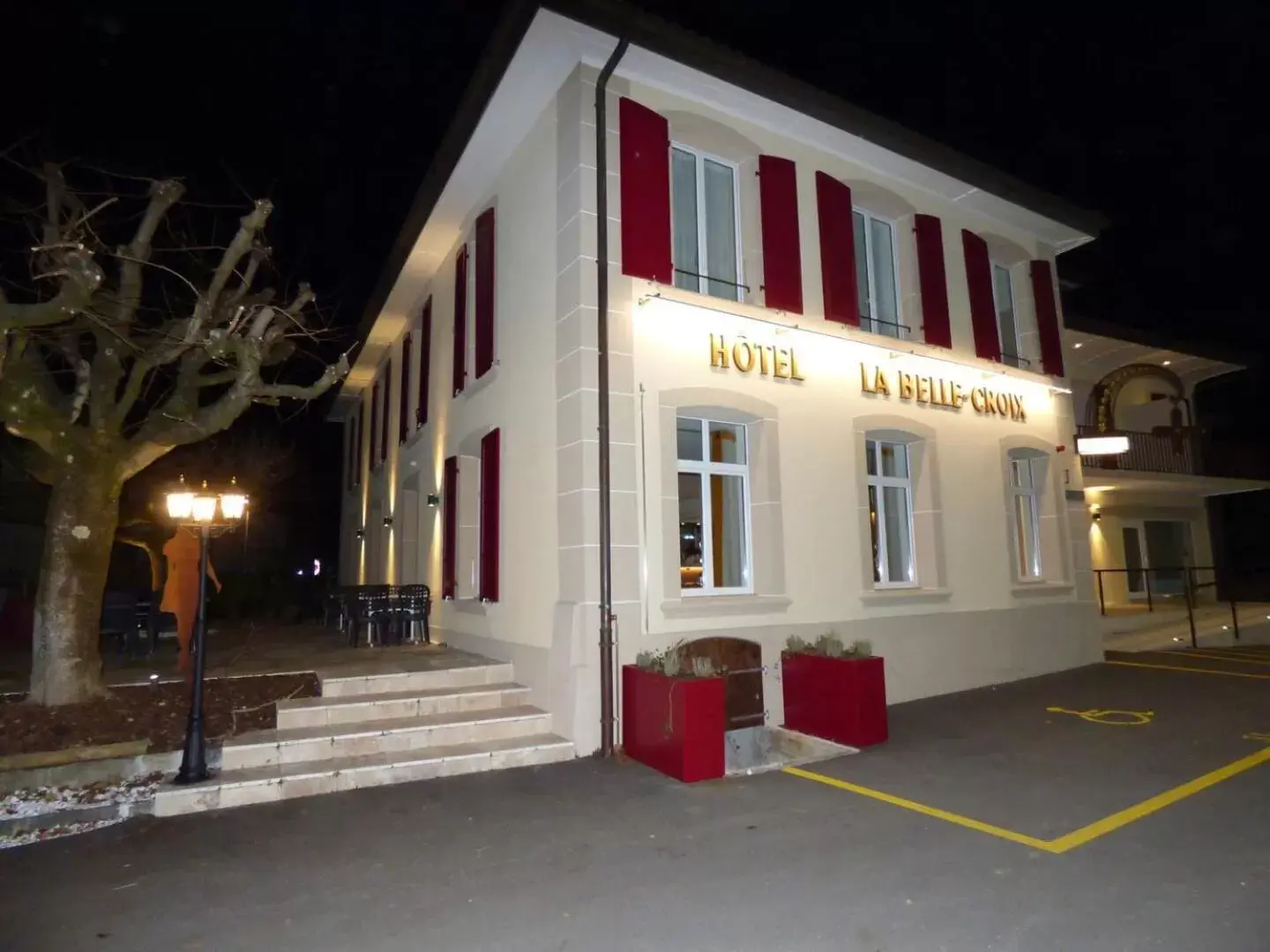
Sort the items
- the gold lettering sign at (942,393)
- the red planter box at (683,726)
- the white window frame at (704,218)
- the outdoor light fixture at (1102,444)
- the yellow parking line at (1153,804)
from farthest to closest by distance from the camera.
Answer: the outdoor light fixture at (1102,444)
the gold lettering sign at (942,393)
the white window frame at (704,218)
the red planter box at (683,726)
the yellow parking line at (1153,804)

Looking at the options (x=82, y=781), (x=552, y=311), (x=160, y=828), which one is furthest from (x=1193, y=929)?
(x=82, y=781)

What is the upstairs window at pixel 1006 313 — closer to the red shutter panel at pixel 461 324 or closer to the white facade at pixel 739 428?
the white facade at pixel 739 428

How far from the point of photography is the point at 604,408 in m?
6.59

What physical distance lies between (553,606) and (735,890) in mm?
3499

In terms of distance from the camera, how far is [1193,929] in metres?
3.18

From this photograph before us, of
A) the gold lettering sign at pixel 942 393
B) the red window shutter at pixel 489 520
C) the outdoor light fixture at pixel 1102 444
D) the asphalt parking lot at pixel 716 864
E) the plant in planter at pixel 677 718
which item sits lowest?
the asphalt parking lot at pixel 716 864

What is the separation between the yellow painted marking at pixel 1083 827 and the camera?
423 cm

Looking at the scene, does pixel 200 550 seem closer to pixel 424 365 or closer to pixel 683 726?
pixel 683 726

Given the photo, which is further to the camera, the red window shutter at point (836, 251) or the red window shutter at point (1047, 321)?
the red window shutter at point (1047, 321)

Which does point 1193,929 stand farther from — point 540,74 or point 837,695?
point 540,74

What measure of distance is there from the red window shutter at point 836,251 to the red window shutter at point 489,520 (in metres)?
4.24

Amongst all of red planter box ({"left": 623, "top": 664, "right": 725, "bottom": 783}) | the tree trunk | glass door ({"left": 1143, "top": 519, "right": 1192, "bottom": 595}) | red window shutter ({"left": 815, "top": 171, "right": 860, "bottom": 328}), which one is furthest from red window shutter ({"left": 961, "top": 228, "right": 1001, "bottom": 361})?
glass door ({"left": 1143, "top": 519, "right": 1192, "bottom": 595})

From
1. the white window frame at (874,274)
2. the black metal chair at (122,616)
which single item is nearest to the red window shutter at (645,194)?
the white window frame at (874,274)

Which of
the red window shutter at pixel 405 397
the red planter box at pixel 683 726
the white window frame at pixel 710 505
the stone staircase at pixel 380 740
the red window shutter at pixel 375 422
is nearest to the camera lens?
the stone staircase at pixel 380 740
